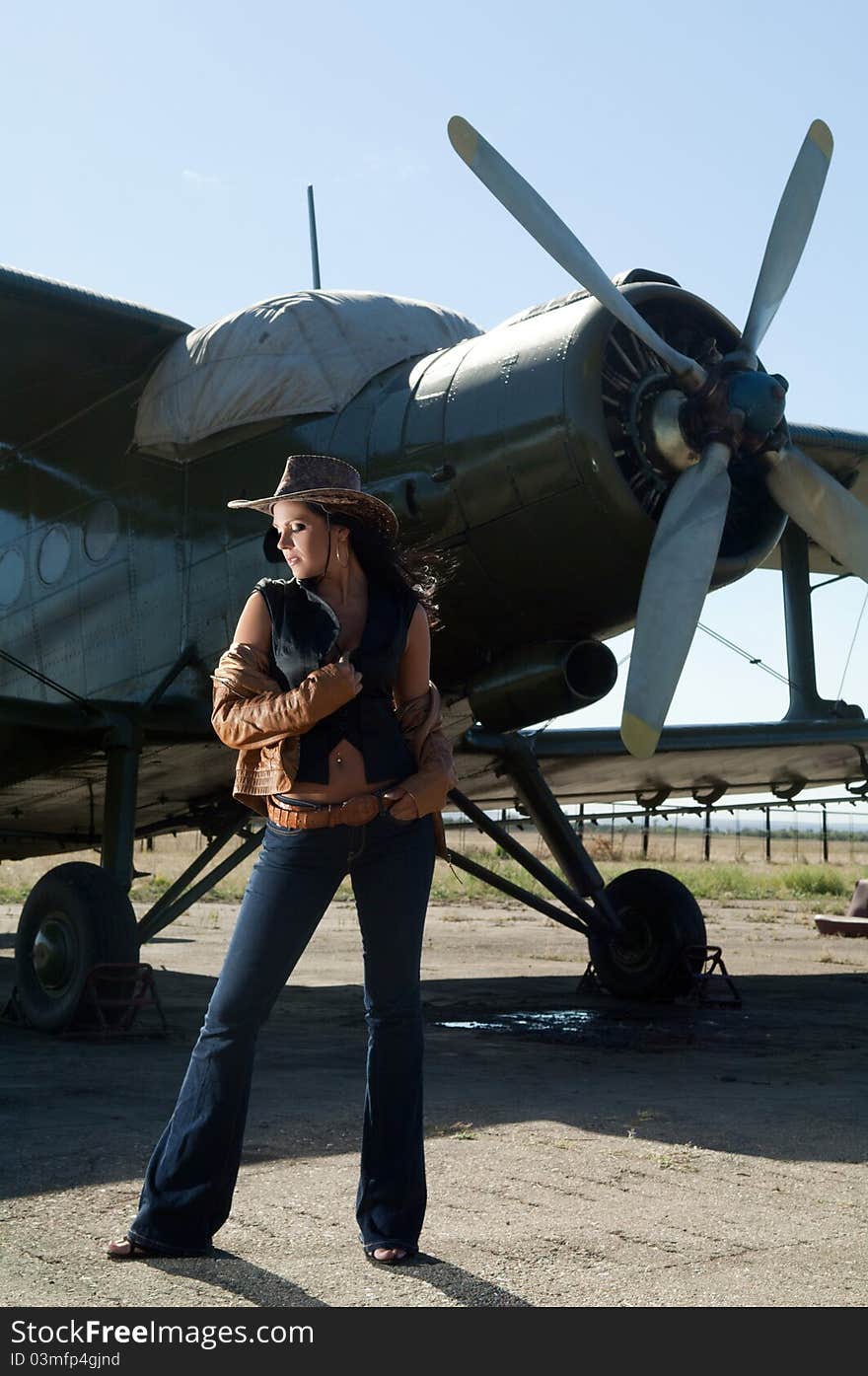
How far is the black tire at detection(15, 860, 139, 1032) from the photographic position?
25.5 feet

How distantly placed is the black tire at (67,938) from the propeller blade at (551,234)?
4.23 meters

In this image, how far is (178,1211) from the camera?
305 centimetres

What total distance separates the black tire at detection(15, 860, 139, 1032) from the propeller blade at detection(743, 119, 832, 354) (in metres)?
5.09

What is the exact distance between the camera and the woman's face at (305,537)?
3.43 m

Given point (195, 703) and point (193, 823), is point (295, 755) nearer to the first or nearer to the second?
point (195, 703)

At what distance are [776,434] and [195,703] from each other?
151 inches

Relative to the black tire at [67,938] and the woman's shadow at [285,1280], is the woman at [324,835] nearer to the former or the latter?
the woman's shadow at [285,1280]

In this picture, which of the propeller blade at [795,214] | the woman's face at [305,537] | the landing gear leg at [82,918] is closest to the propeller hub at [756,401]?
the propeller blade at [795,214]

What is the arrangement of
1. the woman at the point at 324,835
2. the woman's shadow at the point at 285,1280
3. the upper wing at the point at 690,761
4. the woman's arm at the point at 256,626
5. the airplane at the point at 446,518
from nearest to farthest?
the woman's shadow at the point at 285,1280 → the woman at the point at 324,835 → the woman's arm at the point at 256,626 → the airplane at the point at 446,518 → the upper wing at the point at 690,761

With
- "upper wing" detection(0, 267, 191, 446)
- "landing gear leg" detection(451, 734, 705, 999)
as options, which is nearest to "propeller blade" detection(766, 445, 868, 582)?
"landing gear leg" detection(451, 734, 705, 999)

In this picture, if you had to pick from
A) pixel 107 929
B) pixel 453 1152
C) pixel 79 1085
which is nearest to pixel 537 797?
pixel 107 929

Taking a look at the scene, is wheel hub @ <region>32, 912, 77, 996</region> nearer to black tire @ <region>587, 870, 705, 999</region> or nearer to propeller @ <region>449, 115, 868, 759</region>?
propeller @ <region>449, 115, 868, 759</region>

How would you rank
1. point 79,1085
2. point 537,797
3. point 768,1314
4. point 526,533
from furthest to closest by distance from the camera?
point 537,797, point 526,533, point 79,1085, point 768,1314

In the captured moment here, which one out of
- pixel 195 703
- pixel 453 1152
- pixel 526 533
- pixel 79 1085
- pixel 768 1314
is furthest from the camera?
pixel 195 703
